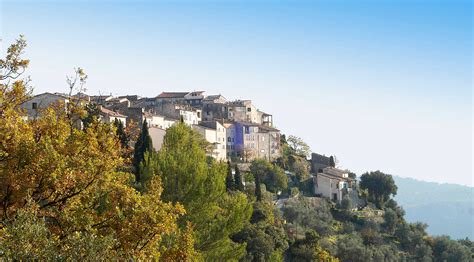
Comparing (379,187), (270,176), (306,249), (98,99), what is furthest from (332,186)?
(98,99)

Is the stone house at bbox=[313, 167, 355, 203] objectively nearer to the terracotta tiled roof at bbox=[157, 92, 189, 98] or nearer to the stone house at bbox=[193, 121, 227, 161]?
the stone house at bbox=[193, 121, 227, 161]

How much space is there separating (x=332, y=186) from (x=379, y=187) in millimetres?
10762

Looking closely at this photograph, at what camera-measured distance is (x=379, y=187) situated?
96.3m

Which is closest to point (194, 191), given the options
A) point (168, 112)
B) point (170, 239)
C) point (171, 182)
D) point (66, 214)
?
point (171, 182)

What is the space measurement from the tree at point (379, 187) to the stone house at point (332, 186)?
4042 mm

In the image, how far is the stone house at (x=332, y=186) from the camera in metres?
90.9

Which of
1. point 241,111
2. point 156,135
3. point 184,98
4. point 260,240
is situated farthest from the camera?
point 184,98

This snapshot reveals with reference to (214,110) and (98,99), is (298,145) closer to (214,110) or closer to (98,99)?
(214,110)

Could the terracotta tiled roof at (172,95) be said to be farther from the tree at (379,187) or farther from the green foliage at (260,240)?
the green foliage at (260,240)

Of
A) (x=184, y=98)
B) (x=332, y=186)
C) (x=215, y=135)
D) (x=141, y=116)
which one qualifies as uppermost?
(x=184, y=98)

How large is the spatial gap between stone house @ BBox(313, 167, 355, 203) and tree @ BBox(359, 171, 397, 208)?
4.04 metres

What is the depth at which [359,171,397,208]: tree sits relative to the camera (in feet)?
315

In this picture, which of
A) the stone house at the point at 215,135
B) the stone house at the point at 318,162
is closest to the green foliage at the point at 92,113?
the stone house at the point at 215,135

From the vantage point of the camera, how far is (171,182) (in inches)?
1142
